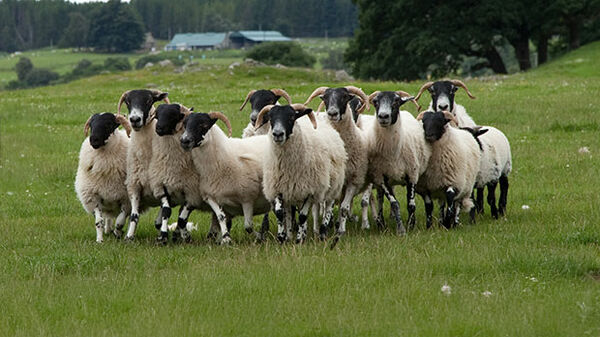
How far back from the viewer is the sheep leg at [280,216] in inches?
490

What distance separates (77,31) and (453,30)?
462ft

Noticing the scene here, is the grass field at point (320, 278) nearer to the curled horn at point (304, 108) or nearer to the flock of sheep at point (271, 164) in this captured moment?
the flock of sheep at point (271, 164)

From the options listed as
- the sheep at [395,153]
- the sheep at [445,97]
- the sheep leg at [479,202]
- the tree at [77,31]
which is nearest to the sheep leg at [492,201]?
the sheep leg at [479,202]

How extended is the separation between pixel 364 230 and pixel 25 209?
7.03 metres

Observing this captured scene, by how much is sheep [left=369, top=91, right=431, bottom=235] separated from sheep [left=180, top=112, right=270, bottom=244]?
1.97m

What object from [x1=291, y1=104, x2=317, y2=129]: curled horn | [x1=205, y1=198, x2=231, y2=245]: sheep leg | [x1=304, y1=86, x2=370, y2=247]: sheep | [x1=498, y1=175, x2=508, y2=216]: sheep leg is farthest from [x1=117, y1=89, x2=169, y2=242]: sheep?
[x1=498, y1=175, x2=508, y2=216]: sheep leg

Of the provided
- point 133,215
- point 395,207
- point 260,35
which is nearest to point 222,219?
point 133,215

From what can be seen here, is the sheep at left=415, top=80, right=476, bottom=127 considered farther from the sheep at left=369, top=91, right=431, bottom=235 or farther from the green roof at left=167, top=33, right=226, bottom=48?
the green roof at left=167, top=33, right=226, bottom=48

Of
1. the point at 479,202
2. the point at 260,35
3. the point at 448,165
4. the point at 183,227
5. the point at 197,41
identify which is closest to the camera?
the point at 183,227

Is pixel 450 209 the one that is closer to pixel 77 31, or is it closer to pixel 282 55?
pixel 282 55

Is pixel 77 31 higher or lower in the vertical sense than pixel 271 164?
higher

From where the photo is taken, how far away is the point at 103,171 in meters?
13.5

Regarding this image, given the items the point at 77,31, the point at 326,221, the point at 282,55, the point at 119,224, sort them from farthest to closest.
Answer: the point at 77,31
the point at 282,55
the point at 119,224
the point at 326,221

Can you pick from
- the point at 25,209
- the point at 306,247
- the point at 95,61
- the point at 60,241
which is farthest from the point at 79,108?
the point at 95,61
